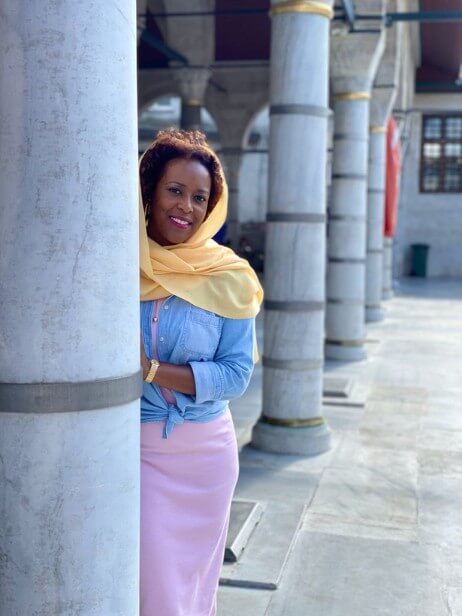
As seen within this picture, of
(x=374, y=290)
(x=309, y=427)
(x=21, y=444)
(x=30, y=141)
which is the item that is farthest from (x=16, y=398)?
(x=374, y=290)

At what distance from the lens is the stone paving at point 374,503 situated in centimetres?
403

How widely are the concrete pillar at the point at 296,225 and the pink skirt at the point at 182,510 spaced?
12.6ft

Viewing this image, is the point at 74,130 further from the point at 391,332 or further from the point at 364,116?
the point at 391,332

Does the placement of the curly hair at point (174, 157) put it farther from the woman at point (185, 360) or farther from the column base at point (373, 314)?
the column base at point (373, 314)

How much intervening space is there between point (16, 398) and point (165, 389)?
2.07 ft

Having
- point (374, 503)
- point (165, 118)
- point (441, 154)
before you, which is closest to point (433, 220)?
point (441, 154)

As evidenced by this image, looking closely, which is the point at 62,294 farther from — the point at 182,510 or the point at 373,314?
the point at 373,314

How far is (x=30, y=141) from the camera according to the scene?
191cm

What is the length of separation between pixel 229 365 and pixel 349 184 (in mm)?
8506

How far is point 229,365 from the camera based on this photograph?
2516 millimetres

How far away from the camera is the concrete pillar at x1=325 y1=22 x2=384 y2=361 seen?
1039 cm

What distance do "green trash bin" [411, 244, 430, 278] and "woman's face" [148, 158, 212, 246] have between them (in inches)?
1158

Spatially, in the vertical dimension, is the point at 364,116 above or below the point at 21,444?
above

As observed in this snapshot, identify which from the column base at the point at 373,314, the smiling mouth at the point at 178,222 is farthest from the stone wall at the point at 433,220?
the smiling mouth at the point at 178,222
